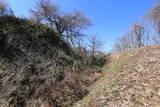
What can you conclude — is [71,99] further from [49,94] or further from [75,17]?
[75,17]

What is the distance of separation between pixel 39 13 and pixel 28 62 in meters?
10.3

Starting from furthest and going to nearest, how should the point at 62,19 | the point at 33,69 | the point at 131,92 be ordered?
1. the point at 62,19
2. the point at 33,69
3. the point at 131,92

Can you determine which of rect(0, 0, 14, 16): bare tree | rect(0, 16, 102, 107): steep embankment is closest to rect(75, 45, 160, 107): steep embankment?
rect(0, 16, 102, 107): steep embankment

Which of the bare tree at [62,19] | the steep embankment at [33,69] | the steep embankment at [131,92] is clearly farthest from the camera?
the bare tree at [62,19]

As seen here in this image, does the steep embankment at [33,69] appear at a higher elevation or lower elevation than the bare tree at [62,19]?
lower

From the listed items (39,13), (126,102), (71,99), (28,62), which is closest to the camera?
(126,102)

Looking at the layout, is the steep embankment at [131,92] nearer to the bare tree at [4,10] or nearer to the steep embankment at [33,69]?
the steep embankment at [33,69]

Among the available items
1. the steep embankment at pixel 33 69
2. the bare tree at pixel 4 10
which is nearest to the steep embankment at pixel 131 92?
the steep embankment at pixel 33 69

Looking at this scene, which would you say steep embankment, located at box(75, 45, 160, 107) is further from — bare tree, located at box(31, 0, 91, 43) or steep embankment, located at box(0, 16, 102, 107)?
bare tree, located at box(31, 0, 91, 43)

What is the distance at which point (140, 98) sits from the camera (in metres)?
4.28

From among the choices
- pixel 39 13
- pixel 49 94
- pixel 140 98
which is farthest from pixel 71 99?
pixel 39 13

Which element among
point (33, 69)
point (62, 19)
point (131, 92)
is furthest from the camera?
point (62, 19)

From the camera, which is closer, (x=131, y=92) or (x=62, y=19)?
(x=131, y=92)

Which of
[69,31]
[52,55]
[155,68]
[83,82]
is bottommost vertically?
[83,82]
